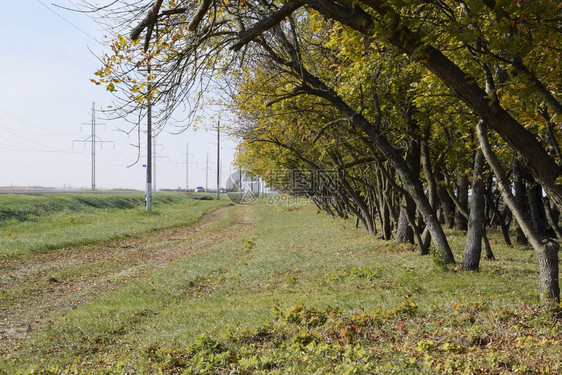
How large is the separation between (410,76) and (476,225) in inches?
175

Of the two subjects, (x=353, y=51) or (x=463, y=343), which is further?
(x=353, y=51)

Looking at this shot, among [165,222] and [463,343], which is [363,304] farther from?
[165,222]

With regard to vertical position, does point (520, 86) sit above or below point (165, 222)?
above

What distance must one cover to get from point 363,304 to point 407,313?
4.13 ft

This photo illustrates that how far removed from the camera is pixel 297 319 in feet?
23.1

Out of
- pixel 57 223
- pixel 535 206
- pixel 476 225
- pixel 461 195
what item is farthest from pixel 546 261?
pixel 57 223

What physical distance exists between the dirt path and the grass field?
0.38 feet

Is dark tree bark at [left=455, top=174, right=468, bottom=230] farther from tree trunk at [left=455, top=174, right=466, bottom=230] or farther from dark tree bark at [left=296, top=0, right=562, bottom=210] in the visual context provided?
dark tree bark at [left=296, top=0, right=562, bottom=210]

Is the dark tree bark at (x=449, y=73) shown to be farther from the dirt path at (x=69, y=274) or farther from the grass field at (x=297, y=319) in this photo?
the dirt path at (x=69, y=274)

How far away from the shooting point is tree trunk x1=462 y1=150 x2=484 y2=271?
11.1 m

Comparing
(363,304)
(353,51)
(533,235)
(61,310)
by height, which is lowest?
(61,310)

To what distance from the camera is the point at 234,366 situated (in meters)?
5.62

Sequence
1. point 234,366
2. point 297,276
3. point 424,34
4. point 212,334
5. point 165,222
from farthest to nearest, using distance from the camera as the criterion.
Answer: point 165,222 < point 297,276 < point 212,334 < point 234,366 < point 424,34

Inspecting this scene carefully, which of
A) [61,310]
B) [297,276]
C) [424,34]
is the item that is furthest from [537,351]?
[61,310]
